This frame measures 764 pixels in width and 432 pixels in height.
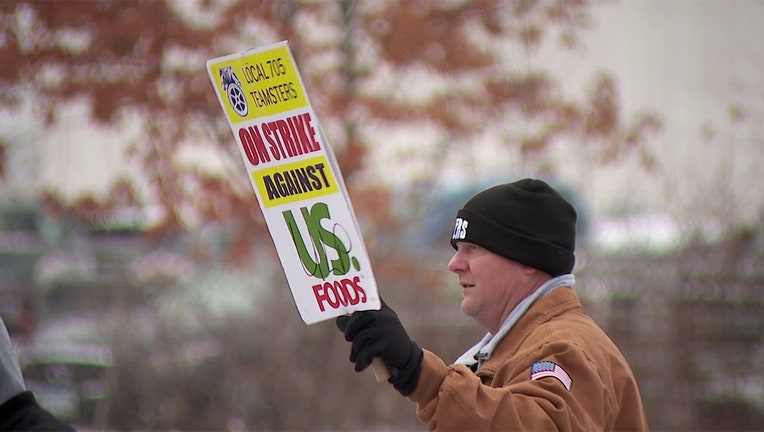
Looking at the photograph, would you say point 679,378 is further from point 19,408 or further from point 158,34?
point 19,408

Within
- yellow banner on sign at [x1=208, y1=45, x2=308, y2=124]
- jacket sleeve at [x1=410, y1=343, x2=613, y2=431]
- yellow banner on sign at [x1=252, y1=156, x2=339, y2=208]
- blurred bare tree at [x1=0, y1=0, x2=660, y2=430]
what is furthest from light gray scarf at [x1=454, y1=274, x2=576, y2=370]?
blurred bare tree at [x1=0, y1=0, x2=660, y2=430]

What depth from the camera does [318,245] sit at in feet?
8.91

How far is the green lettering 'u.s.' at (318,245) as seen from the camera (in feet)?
8.84

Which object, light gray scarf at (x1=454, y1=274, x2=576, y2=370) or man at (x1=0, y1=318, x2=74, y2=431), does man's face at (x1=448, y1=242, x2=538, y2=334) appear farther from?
man at (x1=0, y1=318, x2=74, y2=431)

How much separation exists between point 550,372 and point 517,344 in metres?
0.30

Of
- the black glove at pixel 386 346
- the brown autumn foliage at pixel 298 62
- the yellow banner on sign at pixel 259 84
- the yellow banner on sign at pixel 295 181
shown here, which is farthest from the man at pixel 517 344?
the brown autumn foliage at pixel 298 62

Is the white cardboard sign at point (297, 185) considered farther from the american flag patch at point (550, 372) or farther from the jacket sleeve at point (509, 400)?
the american flag patch at point (550, 372)

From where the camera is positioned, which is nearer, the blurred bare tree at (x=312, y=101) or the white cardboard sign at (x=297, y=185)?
the white cardboard sign at (x=297, y=185)

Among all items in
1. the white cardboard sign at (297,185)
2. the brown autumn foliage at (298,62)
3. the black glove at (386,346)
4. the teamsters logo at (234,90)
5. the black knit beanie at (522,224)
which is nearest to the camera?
the black glove at (386,346)

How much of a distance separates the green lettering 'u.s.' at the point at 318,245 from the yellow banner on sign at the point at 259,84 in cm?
28

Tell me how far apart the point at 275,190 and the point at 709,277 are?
5955mm

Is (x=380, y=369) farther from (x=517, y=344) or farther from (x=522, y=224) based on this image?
(x=522, y=224)

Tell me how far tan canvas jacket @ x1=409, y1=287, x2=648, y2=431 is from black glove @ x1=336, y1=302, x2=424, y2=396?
0.04 meters

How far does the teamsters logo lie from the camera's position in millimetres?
2799
